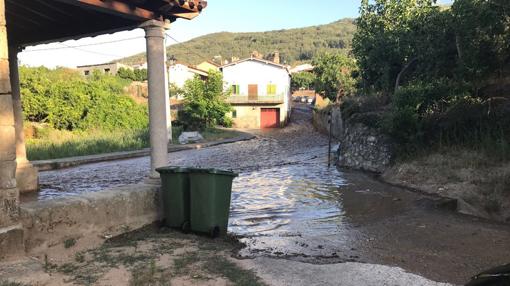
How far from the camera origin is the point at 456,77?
1511cm

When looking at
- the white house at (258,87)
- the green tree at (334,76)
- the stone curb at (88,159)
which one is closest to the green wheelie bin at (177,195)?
the stone curb at (88,159)

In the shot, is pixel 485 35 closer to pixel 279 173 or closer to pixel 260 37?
pixel 279 173

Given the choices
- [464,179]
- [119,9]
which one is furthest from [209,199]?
[464,179]

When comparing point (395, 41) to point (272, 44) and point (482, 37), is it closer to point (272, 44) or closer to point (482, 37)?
point (482, 37)

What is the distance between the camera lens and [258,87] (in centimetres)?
5744

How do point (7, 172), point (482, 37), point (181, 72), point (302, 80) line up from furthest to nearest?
point (302, 80) → point (181, 72) → point (482, 37) → point (7, 172)

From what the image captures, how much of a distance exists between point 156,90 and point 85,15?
1.86 m

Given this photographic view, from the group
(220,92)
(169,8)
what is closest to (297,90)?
(220,92)

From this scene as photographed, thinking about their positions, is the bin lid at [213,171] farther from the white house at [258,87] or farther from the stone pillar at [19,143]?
the white house at [258,87]

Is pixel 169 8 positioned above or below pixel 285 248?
above

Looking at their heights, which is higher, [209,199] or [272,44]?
[272,44]

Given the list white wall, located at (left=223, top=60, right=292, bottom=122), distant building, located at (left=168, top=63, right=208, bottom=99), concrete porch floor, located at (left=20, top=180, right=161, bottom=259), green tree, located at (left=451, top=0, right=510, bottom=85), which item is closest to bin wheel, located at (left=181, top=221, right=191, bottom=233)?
concrete porch floor, located at (left=20, top=180, right=161, bottom=259)

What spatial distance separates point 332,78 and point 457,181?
43.8 metres

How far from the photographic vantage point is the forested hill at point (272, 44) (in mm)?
145375
